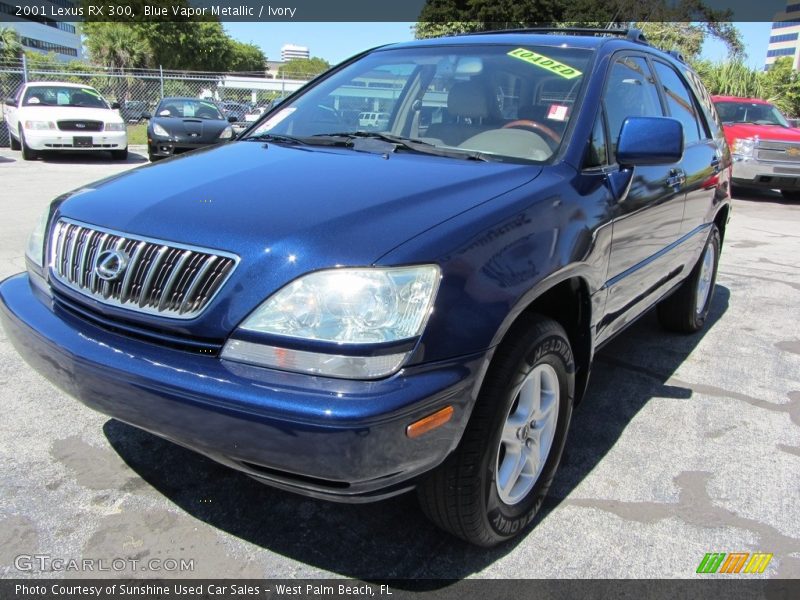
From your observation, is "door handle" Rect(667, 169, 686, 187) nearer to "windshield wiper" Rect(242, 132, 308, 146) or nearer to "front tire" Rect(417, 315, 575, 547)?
"front tire" Rect(417, 315, 575, 547)

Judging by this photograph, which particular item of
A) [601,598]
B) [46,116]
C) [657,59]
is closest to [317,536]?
[601,598]

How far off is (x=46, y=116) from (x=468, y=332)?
13010 millimetres

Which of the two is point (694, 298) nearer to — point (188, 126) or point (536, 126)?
point (536, 126)

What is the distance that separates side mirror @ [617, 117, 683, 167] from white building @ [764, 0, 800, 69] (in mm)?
114462

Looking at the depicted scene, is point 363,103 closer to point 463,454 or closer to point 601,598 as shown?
point 463,454

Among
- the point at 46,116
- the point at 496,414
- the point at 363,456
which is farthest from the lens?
the point at 46,116

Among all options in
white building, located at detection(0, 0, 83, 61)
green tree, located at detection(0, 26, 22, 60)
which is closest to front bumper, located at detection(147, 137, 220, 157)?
green tree, located at detection(0, 26, 22, 60)

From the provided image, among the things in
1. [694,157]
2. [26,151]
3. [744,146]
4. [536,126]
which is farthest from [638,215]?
[26,151]

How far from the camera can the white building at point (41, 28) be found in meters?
84.9

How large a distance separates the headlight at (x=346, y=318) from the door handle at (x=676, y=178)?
2067mm

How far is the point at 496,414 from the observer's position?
2035mm

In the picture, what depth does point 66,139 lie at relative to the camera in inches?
492

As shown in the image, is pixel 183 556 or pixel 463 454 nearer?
pixel 463 454

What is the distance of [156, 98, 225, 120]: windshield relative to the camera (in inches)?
535
